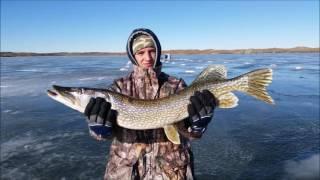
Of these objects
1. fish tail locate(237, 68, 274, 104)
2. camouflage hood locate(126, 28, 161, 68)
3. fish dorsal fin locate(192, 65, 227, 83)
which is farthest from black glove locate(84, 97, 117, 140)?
fish tail locate(237, 68, 274, 104)

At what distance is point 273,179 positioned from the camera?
5777mm

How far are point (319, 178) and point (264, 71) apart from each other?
11.2ft

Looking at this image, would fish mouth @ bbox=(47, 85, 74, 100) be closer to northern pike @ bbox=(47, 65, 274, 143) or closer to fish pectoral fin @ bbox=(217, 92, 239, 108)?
northern pike @ bbox=(47, 65, 274, 143)

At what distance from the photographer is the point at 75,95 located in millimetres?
3080

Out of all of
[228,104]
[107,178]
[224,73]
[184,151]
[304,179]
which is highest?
[224,73]

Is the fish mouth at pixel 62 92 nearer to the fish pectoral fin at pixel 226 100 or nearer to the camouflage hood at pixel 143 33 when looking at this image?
the camouflage hood at pixel 143 33

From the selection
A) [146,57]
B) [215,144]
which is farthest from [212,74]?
[215,144]

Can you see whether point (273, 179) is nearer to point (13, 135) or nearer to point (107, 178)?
point (107, 178)

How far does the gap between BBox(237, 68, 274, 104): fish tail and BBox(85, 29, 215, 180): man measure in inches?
13.2

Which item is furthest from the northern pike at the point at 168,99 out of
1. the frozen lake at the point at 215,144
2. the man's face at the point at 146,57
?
the frozen lake at the point at 215,144

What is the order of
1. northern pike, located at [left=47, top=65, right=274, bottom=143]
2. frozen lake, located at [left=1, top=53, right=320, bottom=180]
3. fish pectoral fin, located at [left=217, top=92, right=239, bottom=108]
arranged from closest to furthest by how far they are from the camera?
northern pike, located at [left=47, top=65, right=274, bottom=143] → fish pectoral fin, located at [left=217, top=92, right=239, bottom=108] → frozen lake, located at [left=1, top=53, right=320, bottom=180]

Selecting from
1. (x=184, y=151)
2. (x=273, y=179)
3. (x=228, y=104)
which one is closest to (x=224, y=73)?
(x=228, y=104)

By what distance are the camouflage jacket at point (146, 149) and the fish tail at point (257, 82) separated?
25.3 inches

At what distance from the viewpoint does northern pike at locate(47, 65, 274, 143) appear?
3023mm
